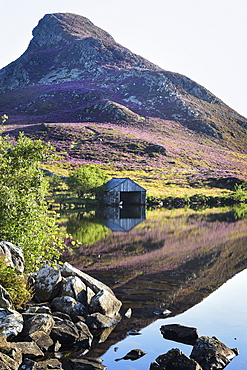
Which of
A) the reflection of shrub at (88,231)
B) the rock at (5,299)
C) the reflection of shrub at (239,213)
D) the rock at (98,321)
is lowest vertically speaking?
A: the reflection of shrub at (239,213)

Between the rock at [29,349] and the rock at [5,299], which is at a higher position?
the rock at [5,299]

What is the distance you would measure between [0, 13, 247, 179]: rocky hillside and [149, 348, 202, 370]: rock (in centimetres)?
10844

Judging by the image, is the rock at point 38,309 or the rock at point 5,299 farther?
the rock at point 38,309

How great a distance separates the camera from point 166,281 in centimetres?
1661

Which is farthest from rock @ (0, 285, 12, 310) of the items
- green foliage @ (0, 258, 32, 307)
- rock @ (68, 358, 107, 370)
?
rock @ (68, 358, 107, 370)

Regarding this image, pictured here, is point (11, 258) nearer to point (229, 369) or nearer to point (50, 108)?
point (229, 369)

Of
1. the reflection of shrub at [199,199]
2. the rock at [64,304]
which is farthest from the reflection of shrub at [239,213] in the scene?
the rock at [64,304]

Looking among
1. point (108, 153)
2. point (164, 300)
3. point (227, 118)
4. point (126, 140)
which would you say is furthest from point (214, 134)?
point (164, 300)

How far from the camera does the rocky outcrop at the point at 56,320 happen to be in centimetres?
893

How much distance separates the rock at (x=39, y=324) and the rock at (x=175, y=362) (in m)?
2.95

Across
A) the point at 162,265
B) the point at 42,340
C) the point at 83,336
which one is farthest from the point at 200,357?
the point at 162,265

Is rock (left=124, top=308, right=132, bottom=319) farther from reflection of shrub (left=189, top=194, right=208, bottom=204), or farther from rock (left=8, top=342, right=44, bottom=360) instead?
reflection of shrub (left=189, top=194, right=208, bottom=204)

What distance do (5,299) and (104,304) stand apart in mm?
3171

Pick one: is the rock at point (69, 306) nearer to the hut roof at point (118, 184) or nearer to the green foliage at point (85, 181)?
the green foliage at point (85, 181)
